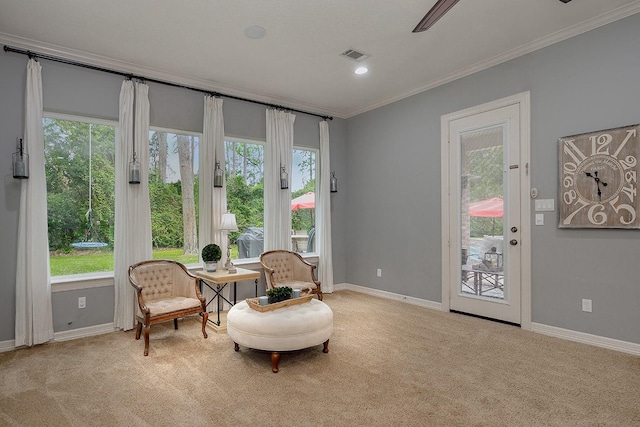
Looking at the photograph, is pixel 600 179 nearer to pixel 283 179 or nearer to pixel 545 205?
pixel 545 205

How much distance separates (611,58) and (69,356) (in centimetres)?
601

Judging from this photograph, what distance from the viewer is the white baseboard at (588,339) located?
3.31 metres

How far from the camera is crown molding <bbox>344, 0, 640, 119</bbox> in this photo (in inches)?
131

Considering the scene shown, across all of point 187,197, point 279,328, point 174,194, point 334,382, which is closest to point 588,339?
point 334,382

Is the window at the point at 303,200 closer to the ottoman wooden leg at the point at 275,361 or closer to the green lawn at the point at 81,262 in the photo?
the green lawn at the point at 81,262

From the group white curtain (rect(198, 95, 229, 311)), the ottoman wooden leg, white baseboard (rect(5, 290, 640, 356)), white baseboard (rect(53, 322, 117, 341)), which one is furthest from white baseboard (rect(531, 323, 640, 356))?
white baseboard (rect(53, 322, 117, 341))

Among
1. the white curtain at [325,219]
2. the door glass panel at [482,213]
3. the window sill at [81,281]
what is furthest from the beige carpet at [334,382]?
the white curtain at [325,219]

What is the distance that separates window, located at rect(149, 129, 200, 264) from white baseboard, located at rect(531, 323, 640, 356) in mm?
4363

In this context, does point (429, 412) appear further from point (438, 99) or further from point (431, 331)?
point (438, 99)

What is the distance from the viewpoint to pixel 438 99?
4996mm

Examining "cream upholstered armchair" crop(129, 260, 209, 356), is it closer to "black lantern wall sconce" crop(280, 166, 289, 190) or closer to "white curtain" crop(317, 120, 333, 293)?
"black lantern wall sconce" crop(280, 166, 289, 190)

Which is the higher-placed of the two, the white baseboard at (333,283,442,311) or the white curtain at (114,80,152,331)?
the white curtain at (114,80,152,331)

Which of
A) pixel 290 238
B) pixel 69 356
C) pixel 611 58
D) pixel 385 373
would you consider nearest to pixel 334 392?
pixel 385 373

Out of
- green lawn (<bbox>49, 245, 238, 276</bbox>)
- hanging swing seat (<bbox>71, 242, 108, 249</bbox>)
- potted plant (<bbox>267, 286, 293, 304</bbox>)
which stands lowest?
potted plant (<bbox>267, 286, 293, 304</bbox>)
